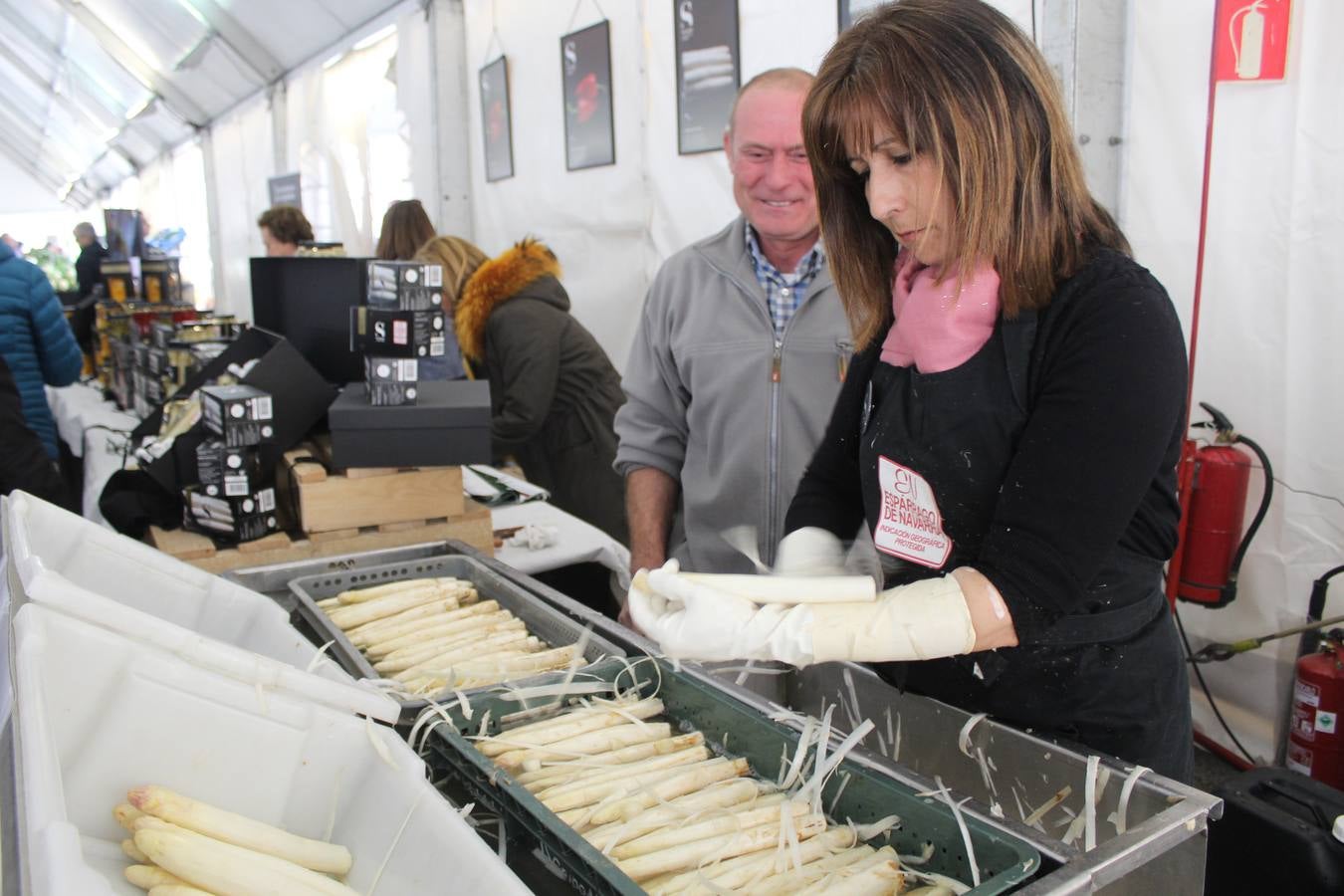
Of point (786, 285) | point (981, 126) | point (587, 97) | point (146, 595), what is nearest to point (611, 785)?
point (146, 595)

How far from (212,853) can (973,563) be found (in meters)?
1.05

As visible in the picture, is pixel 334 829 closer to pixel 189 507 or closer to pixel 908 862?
pixel 908 862

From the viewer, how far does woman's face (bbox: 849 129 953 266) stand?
1.35 m

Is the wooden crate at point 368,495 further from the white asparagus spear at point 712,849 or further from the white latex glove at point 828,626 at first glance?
the white asparagus spear at point 712,849

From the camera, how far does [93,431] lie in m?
5.02

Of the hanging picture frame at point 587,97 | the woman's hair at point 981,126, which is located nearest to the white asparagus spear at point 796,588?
the woman's hair at point 981,126

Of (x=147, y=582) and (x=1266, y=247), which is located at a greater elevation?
(x=1266, y=247)

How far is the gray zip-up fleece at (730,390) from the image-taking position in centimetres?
234

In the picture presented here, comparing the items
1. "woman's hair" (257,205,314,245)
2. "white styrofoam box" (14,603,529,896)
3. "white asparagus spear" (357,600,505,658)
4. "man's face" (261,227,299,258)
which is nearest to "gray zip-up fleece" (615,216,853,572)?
"white asparagus spear" (357,600,505,658)

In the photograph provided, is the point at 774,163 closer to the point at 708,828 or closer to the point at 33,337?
the point at 708,828

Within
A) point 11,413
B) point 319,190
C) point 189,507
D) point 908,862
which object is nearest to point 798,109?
point 908,862

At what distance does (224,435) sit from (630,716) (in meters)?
1.58

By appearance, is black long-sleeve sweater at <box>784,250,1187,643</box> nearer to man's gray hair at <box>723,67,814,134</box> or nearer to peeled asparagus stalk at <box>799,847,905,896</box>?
peeled asparagus stalk at <box>799,847,905,896</box>

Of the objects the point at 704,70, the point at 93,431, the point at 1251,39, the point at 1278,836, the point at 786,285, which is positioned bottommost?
the point at 1278,836
